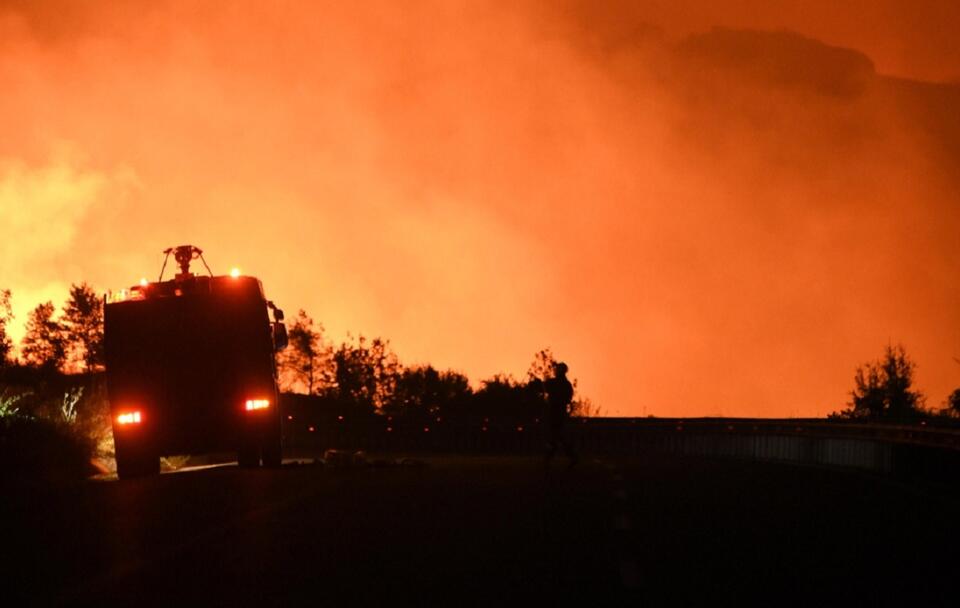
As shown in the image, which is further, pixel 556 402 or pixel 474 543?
pixel 556 402

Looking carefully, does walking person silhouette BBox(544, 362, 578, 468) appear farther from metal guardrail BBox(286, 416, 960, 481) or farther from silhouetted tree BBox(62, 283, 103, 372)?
silhouetted tree BBox(62, 283, 103, 372)

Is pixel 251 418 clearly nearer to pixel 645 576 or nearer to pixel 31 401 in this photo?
pixel 31 401

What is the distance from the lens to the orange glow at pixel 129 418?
30109 millimetres

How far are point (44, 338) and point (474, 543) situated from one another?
380 ft

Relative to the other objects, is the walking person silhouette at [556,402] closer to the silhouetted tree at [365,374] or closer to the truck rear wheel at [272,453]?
the truck rear wheel at [272,453]

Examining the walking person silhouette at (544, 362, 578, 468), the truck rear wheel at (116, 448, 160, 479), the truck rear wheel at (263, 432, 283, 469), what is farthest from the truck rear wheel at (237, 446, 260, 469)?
the walking person silhouette at (544, 362, 578, 468)

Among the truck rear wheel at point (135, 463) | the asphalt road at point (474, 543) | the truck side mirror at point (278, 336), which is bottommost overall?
the asphalt road at point (474, 543)

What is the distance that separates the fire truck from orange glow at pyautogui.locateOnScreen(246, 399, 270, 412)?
19mm

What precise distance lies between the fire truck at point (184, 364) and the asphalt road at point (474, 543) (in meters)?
3.62

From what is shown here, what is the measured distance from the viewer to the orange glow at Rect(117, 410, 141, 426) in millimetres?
30109

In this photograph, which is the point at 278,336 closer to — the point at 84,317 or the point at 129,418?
the point at 129,418

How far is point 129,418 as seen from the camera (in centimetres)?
3012

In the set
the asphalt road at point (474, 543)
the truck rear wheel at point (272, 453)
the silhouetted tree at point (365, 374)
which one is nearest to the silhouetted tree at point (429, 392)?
the silhouetted tree at point (365, 374)

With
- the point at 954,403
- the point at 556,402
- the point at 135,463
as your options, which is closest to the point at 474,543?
the point at 556,402
